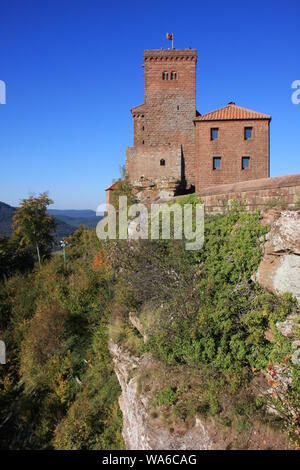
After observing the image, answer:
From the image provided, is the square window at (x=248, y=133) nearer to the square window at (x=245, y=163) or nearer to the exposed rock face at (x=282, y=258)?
the square window at (x=245, y=163)

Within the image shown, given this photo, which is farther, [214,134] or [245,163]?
[245,163]

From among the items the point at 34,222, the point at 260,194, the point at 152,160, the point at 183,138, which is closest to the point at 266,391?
the point at 260,194

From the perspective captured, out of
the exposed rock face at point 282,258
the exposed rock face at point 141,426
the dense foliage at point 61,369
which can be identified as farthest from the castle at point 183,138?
the exposed rock face at point 282,258

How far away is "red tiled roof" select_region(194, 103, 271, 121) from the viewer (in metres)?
19.1

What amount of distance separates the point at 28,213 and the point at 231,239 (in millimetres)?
22405

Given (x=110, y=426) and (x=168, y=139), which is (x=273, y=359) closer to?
(x=110, y=426)

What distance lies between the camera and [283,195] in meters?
7.00

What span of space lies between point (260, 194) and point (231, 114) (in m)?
13.7

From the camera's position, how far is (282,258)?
6551 mm

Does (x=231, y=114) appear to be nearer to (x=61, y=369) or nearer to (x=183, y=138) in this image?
(x=183, y=138)

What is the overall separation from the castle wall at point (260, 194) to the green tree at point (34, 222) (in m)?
20.4

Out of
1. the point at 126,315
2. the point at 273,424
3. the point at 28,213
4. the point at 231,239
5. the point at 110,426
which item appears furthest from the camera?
the point at 28,213

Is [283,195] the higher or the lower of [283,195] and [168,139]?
the lower

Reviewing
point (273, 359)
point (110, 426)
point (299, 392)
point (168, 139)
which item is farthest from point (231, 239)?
point (168, 139)
